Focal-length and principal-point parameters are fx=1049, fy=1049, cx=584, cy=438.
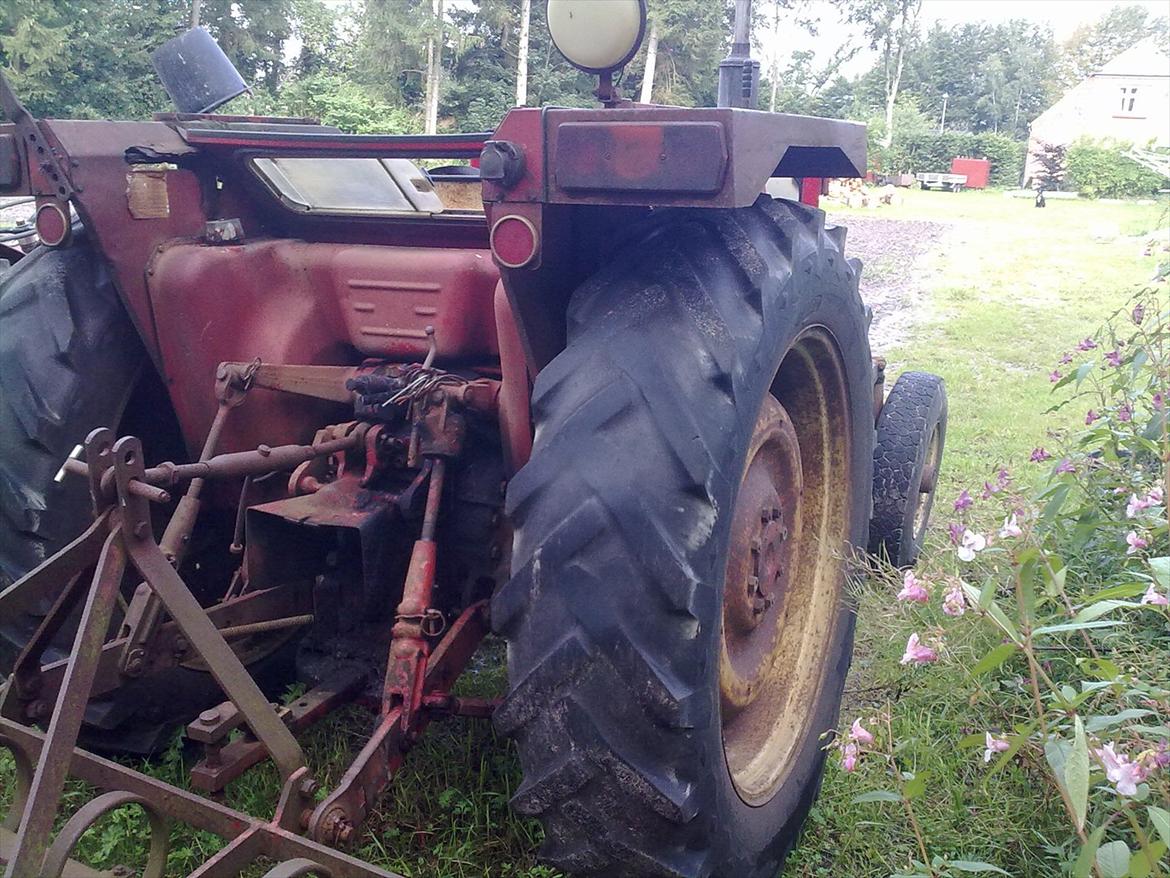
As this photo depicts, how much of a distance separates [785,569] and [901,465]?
1.35 metres

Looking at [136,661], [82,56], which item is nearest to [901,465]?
[136,661]

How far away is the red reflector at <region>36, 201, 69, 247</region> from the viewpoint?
2342 millimetres

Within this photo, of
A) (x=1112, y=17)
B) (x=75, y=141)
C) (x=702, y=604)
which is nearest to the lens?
(x=702, y=604)

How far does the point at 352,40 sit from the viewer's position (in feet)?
123

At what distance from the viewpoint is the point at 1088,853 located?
157 cm

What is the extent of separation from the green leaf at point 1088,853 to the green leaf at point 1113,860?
0.06ft

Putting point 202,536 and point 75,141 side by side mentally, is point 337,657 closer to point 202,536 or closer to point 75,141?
point 202,536

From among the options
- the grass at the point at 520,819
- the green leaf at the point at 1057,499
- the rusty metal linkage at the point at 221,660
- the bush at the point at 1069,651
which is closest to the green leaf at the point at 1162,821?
the bush at the point at 1069,651

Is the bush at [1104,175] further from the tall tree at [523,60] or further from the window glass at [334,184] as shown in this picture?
the window glass at [334,184]

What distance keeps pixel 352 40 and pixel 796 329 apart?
39.1 m

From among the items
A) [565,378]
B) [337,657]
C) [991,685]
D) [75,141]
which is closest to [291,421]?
[337,657]

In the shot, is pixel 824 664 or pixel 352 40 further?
pixel 352 40

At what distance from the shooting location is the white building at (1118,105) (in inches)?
1981

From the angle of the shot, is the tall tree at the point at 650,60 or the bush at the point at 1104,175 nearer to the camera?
the tall tree at the point at 650,60
